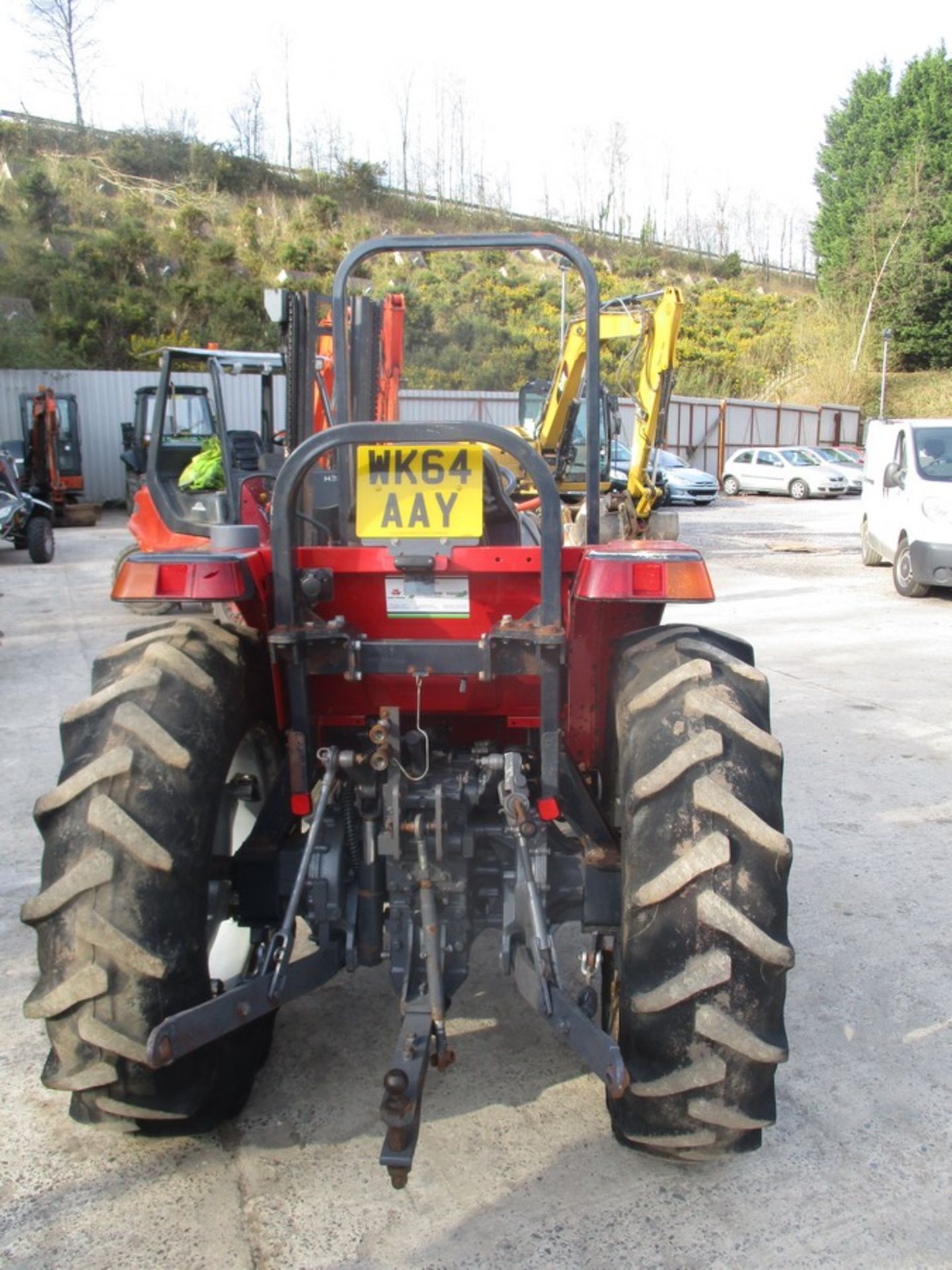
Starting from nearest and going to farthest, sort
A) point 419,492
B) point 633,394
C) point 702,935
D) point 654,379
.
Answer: point 702,935 → point 419,492 → point 654,379 → point 633,394

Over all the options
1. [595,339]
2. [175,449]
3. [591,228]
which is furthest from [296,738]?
[591,228]

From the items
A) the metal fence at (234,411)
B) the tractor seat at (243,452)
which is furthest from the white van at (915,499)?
the tractor seat at (243,452)

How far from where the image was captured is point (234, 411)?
24703 mm

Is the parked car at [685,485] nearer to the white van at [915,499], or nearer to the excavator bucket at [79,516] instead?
the white van at [915,499]

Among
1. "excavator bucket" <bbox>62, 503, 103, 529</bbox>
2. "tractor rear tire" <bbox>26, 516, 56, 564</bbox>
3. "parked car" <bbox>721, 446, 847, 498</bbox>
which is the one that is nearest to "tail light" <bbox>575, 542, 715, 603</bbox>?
"tractor rear tire" <bbox>26, 516, 56, 564</bbox>

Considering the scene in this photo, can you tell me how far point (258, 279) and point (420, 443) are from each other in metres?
33.9

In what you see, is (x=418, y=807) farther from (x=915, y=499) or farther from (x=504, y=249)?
(x=915, y=499)

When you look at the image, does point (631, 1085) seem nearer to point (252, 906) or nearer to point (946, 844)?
point (252, 906)

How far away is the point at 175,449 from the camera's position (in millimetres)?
11289

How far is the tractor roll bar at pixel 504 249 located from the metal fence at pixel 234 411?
14.8m

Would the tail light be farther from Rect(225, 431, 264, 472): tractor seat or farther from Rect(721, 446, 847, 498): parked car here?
Rect(721, 446, 847, 498): parked car

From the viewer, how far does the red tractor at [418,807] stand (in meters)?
2.49

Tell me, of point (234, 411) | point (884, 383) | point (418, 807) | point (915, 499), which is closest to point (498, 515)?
point (418, 807)

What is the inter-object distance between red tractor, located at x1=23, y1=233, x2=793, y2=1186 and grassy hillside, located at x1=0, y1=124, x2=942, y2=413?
25.1 m
